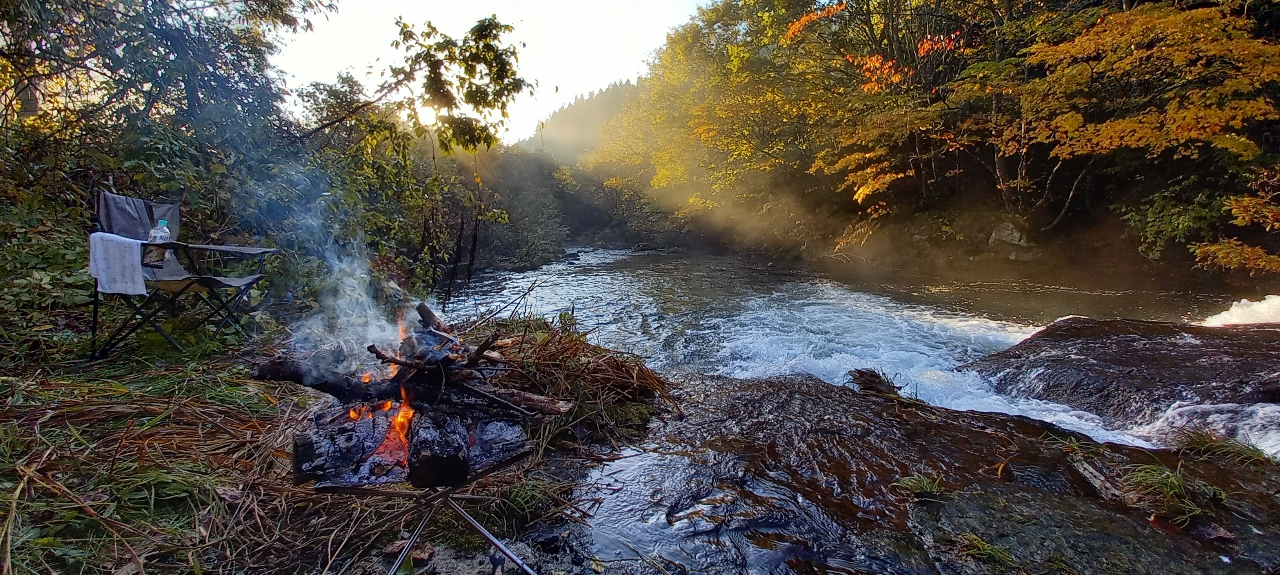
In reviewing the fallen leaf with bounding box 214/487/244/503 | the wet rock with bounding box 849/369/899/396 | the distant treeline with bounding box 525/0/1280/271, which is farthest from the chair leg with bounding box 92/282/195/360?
the distant treeline with bounding box 525/0/1280/271

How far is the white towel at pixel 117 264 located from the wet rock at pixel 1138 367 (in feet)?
26.3

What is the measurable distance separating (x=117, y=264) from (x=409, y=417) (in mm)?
2786

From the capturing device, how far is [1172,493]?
8.81 ft

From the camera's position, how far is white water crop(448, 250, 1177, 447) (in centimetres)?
521

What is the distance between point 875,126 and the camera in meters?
11.9

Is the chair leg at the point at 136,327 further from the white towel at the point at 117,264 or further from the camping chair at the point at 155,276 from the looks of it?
the white towel at the point at 117,264

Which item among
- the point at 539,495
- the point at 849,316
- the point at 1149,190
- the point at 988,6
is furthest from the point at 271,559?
the point at 1149,190

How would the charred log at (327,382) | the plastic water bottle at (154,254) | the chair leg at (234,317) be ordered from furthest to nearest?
the chair leg at (234,317)
the plastic water bottle at (154,254)
the charred log at (327,382)

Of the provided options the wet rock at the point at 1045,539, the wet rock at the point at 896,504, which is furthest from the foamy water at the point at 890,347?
the wet rock at the point at 1045,539

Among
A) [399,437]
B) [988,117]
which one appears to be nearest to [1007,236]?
[988,117]

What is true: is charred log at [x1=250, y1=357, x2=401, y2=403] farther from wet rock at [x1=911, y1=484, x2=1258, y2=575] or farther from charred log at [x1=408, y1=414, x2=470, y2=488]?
wet rock at [x1=911, y1=484, x2=1258, y2=575]

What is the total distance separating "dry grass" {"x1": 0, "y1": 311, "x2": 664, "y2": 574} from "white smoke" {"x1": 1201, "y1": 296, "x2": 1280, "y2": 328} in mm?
9009

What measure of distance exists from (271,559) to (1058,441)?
5066mm

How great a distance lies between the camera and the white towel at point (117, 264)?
11.6 feet
